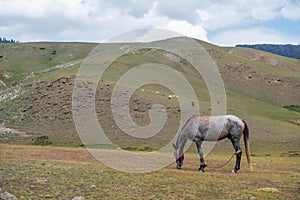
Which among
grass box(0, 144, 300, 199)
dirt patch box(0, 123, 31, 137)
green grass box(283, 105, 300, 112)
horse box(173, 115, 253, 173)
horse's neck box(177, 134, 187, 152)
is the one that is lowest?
grass box(0, 144, 300, 199)

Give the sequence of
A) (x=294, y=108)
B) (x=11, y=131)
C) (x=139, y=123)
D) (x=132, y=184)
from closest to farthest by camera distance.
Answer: (x=132, y=184) → (x=11, y=131) → (x=139, y=123) → (x=294, y=108)

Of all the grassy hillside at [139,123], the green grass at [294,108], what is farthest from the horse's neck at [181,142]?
the green grass at [294,108]

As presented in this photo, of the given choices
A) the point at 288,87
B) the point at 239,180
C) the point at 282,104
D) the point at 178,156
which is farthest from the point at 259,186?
the point at 288,87

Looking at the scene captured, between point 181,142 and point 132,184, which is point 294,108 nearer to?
point 181,142

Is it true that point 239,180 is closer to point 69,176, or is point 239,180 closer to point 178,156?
point 178,156

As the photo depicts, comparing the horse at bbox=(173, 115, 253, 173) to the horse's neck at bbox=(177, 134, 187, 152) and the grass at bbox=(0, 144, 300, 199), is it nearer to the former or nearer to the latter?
the horse's neck at bbox=(177, 134, 187, 152)

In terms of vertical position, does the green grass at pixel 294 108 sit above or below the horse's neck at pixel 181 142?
above

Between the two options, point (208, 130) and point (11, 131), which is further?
point (11, 131)

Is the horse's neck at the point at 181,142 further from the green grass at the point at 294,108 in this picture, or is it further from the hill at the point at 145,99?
the green grass at the point at 294,108

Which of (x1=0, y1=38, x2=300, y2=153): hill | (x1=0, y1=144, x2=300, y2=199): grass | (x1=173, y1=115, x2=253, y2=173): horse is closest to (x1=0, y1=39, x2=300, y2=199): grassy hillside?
(x1=0, y1=144, x2=300, y2=199): grass

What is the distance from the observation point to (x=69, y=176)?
18.9 m

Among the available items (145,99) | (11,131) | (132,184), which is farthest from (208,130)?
(145,99)

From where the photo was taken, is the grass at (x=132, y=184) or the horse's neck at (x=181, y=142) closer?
the grass at (x=132, y=184)

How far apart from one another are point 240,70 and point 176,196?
86152 millimetres
